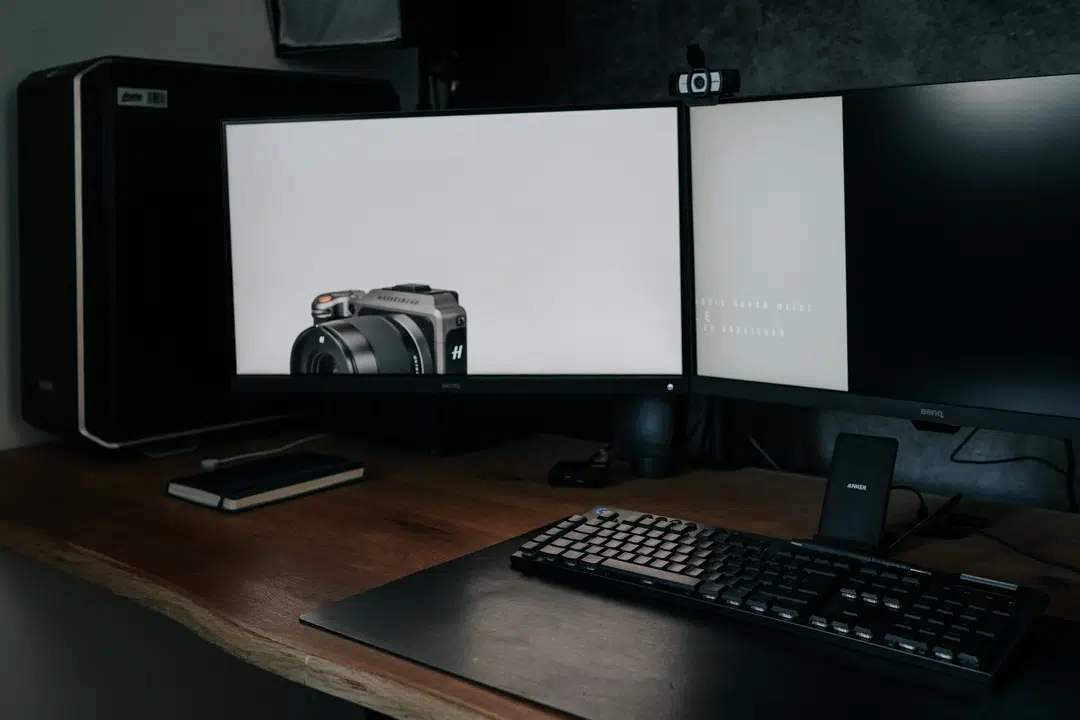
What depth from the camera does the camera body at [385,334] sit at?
1387 millimetres

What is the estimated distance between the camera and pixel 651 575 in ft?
3.11

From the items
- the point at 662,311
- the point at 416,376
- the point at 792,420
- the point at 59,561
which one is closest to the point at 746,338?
the point at 662,311

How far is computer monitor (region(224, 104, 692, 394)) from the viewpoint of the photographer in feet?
4.33

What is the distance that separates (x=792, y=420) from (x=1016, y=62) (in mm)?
499

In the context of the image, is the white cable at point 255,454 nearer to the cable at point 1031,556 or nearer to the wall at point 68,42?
the wall at point 68,42

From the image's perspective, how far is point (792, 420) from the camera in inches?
57.2

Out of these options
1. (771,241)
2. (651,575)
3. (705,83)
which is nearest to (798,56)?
(705,83)

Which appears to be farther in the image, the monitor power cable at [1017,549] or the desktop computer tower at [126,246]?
the desktop computer tower at [126,246]

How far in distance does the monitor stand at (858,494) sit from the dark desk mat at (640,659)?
20 centimetres

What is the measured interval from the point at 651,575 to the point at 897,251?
0.41 meters

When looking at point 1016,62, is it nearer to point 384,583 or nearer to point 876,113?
point 876,113

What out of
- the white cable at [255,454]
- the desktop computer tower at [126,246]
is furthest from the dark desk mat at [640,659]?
the desktop computer tower at [126,246]

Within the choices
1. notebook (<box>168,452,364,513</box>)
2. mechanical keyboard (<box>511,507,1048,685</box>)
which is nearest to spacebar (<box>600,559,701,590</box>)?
mechanical keyboard (<box>511,507,1048,685</box>)

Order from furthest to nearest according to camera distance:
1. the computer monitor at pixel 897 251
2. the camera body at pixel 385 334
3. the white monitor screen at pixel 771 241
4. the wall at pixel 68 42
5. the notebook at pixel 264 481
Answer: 1. the wall at pixel 68 42
2. the camera body at pixel 385 334
3. the notebook at pixel 264 481
4. the white monitor screen at pixel 771 241
5. the computer monitor at pixel 897 251
